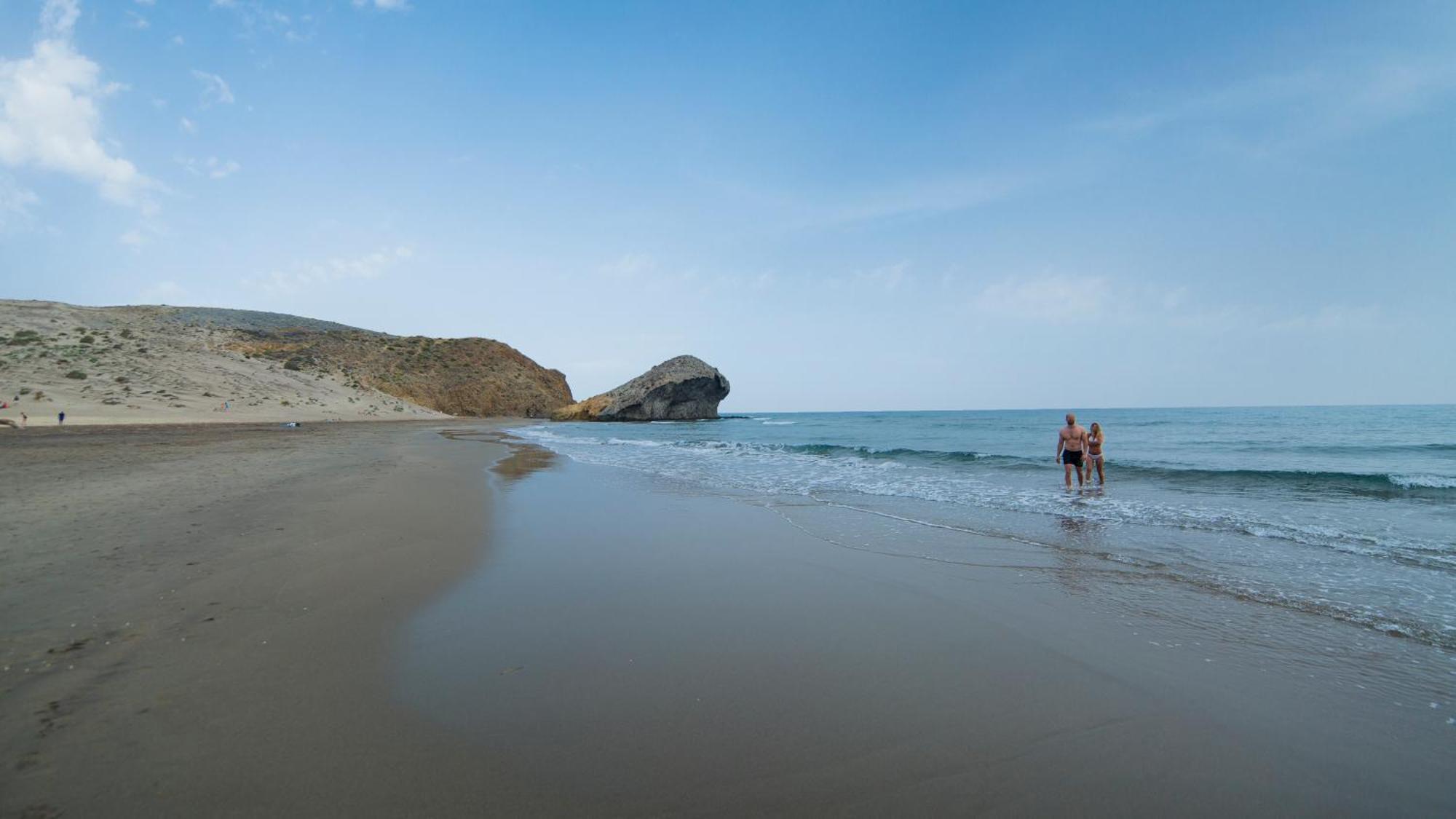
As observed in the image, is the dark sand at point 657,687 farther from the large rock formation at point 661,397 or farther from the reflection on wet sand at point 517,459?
the large rock formation at point 661,397

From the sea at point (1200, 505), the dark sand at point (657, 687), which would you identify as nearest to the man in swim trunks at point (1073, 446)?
the sea at point (1200, 505)

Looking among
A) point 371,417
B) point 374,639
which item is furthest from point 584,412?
point 374,639

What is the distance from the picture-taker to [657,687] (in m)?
2.93

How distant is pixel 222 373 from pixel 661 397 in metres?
32.9

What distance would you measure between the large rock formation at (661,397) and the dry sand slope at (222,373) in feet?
29.0

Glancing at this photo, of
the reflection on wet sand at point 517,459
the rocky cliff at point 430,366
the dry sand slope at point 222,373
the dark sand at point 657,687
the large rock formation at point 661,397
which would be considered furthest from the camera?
the large rock formation at point 661,397

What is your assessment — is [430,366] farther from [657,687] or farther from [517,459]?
[657,687]

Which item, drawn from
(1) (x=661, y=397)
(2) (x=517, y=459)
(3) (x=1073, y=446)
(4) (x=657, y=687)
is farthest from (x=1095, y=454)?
(1) (x=661, y=397)

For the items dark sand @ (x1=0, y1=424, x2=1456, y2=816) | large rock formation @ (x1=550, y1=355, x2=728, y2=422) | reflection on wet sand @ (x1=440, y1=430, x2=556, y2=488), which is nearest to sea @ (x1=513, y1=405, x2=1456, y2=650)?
dark sand @ (x1=0, y1=424, x2=1456, y2=816)

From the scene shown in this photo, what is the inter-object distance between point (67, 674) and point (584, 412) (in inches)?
2288

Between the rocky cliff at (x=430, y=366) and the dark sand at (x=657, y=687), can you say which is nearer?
the dark sand at (x=657, y=687)

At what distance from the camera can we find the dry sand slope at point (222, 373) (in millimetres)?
24859

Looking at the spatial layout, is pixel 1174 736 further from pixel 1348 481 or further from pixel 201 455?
pixel 201 455

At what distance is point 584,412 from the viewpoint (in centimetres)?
5975
